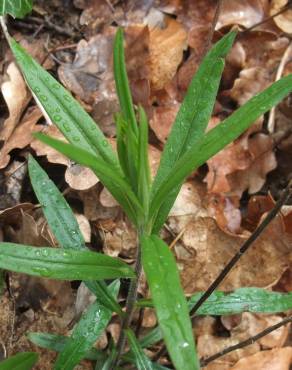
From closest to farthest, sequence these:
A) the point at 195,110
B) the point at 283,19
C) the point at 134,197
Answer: the point at 134,197 < the point at 195,110 < the point at 283,19

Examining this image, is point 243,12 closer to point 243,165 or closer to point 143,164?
point 243,165

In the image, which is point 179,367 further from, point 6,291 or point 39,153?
point 39,153

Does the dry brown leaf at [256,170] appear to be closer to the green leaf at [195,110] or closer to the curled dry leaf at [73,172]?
the curled dry leaf at [73,172]

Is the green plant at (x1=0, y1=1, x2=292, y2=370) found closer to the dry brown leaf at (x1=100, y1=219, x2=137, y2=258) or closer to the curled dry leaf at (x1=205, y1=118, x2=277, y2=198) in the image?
the dry brown leaf at (x1=100, y1=219, x2=137, y2=258)

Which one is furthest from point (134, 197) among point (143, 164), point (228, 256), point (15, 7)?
point (15, 7)

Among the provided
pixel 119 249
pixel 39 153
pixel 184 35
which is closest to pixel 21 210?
pixel 39 153

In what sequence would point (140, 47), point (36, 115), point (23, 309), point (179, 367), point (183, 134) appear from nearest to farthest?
point (179, 367) → point (183, 134) → point (23, 309) → point (36, 115) → point (140, 47)
